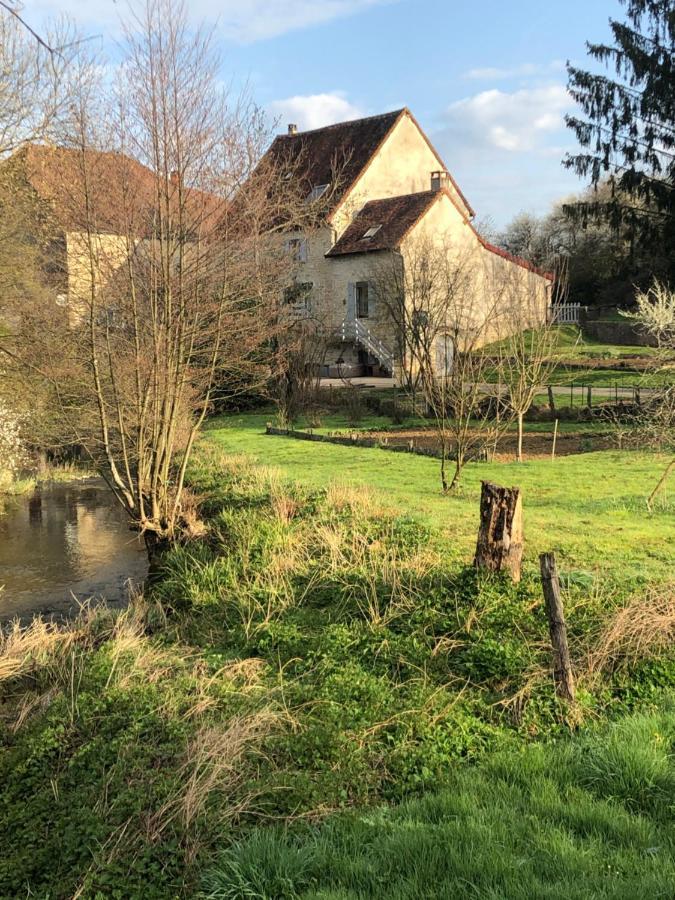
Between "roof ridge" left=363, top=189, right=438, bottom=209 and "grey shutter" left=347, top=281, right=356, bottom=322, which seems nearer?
"roof ridge" left=363, top=189, right=438, bottom=209

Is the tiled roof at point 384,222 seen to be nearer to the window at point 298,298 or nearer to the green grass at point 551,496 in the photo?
the window at point 298,298

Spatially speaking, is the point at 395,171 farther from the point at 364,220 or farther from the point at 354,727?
the point at 354,727

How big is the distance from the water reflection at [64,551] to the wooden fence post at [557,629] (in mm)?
5820

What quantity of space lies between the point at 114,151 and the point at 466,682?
768 cm

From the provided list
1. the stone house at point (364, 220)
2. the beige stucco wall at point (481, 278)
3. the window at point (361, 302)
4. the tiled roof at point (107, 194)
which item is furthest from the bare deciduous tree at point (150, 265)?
the window at point (361, 302)

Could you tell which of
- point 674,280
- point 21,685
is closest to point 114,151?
point 21,685

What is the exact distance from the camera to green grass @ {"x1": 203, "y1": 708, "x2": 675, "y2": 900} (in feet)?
10.4

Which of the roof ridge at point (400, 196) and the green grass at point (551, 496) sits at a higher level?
the roof ridge at point (400, 196)

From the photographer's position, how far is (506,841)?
11.4ft

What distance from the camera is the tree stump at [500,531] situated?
626 centimetres

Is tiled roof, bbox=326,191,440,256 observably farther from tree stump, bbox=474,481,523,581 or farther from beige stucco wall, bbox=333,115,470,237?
tree stump, bbox=474,481,523,581

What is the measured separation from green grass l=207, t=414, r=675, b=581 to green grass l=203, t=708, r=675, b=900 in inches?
115

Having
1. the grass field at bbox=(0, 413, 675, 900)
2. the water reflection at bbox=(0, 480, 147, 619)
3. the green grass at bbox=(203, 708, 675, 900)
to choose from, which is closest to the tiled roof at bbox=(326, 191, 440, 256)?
the water reflection at bbox=(0, 480, 147, 619)

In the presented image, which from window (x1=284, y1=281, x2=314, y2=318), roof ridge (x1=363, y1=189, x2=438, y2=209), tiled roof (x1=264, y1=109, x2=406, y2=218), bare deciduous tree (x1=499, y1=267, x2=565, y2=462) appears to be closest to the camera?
bare deciduous tree (x1=499, y1=267, x2=565, y2=462)
